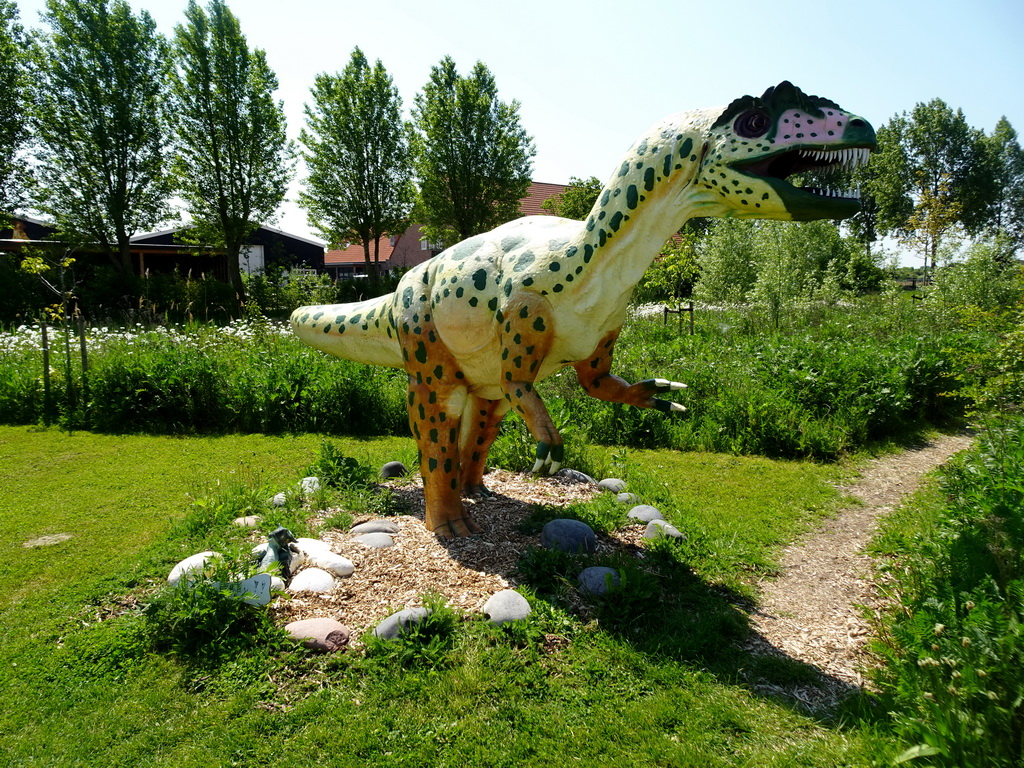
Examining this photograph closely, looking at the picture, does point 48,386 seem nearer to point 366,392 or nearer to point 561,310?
point 366,392

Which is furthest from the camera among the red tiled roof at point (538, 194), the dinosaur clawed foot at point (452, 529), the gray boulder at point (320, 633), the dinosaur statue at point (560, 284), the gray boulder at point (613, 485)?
the red tiled roof at point (538, 194)

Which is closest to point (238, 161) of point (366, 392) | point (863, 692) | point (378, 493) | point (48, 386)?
point (48, 386)

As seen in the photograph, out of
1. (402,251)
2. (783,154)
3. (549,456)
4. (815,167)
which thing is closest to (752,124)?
(783,154)

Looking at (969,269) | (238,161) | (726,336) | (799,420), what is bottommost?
(799,420)

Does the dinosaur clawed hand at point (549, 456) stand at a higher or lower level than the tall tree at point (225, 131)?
lower

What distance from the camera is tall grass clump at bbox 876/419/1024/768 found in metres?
2.13

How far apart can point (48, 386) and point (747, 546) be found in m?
8.90

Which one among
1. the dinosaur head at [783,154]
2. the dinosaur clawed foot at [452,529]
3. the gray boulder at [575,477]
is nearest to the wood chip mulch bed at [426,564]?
the dinosaur clawed foot at [452,529]

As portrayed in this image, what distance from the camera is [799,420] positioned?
759 centimetres

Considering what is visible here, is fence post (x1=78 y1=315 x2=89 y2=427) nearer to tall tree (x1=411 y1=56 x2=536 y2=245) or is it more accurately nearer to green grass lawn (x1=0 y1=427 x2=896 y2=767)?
green grass lawn (x1=0 y1=427 x2=896 y2=767)

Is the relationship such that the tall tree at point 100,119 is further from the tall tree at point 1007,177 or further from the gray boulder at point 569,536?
the tall tree at point 1007,177

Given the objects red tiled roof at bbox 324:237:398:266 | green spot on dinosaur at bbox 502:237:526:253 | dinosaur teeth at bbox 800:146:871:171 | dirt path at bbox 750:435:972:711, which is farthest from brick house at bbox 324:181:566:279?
dinosaur teeth at bbox 800:146:871:171

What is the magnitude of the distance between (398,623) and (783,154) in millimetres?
3066

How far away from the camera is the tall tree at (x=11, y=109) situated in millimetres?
17953
